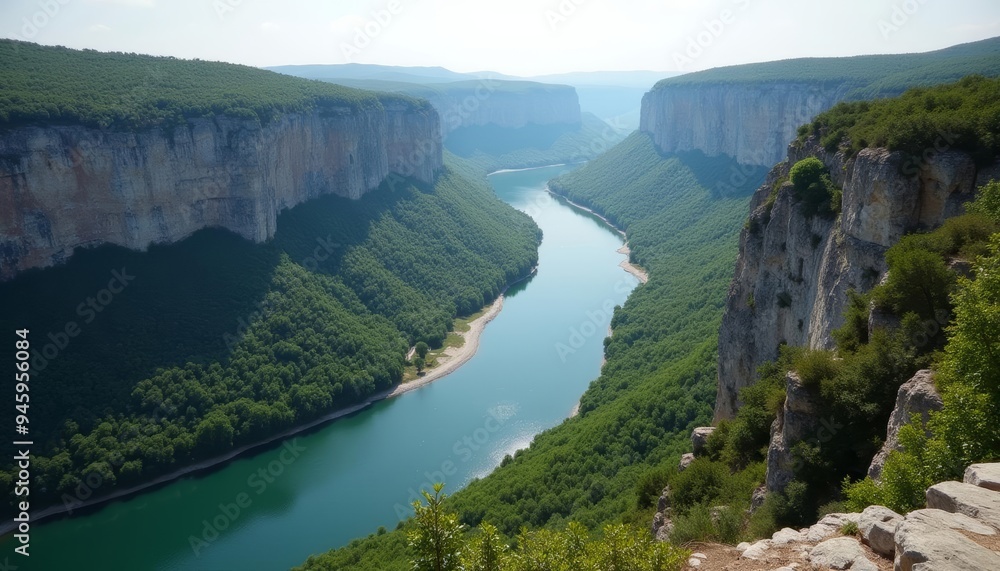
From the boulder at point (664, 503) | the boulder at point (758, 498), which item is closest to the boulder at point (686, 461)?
the boulder at point (664, 503)

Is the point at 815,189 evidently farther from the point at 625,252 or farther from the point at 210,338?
the point at 625,252

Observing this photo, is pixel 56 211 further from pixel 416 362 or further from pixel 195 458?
pixel 416 362

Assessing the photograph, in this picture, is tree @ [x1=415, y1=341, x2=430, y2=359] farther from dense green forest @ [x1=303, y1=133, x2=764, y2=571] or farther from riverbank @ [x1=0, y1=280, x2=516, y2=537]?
dense green forest @ [x1=303, y1=133, x2=764, y2=571]

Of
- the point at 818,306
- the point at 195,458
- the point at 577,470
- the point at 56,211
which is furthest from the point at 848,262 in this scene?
the point at 56,211

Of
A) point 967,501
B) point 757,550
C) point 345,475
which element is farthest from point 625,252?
point 967,501

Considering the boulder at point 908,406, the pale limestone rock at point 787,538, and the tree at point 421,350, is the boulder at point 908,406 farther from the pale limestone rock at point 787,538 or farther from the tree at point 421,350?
the tree at point 421,350

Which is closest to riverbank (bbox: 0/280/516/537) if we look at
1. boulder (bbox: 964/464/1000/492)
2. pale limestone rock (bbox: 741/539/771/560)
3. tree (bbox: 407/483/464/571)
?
tree (bbox: 407/483/464/571)
